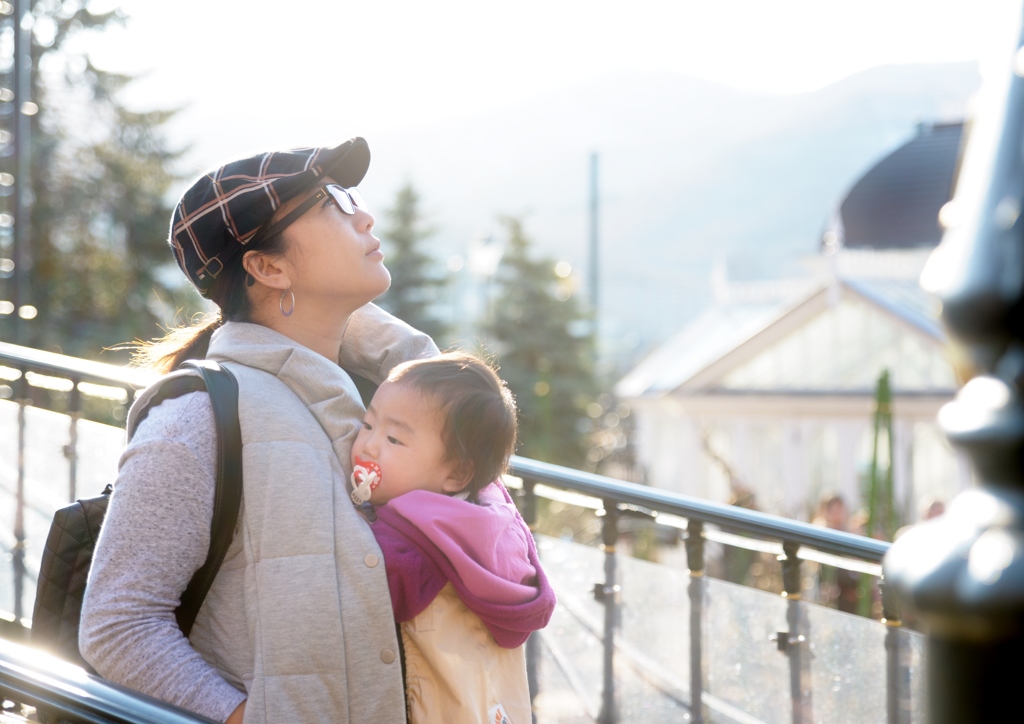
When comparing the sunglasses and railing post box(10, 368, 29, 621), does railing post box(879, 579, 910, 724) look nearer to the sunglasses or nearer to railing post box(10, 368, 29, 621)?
the sunglasses

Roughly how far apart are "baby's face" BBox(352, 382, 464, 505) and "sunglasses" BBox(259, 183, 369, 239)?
1.35 feet

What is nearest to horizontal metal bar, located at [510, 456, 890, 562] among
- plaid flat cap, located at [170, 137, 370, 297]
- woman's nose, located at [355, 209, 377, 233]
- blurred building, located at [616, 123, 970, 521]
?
woman's nose, located at [355, 209, 377, 233]

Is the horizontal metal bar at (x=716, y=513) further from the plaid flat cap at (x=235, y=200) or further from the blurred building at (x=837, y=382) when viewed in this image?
the blurred building at (x=837, y=382)

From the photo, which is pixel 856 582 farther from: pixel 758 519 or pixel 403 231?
pixel 403 231

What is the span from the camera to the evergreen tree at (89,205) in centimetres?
2041

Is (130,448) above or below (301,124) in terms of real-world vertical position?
below

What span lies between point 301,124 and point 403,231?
169653 mm

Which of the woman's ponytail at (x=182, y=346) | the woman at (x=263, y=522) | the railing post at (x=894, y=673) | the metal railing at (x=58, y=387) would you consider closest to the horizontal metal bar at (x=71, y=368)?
the metal railing at (x=58, y=387)

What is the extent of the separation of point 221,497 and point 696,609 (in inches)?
106

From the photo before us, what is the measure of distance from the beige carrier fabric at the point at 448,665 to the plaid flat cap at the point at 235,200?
0.88 metres

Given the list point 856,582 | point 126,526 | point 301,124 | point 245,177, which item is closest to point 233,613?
point 126,526

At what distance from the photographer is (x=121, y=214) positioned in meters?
22.0

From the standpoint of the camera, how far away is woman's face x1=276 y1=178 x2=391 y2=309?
7.62ft

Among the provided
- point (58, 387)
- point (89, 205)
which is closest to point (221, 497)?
point (58, 387)
